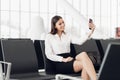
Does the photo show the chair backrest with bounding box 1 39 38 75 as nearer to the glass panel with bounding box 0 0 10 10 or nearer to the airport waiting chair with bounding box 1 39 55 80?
the airport waiting chair with bounding box 1 39 55 80

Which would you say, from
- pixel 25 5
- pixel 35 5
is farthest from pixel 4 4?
pixel 35 5

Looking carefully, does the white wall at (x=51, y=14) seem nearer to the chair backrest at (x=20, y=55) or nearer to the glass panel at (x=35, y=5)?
the glass panel at (x=35, y=5)

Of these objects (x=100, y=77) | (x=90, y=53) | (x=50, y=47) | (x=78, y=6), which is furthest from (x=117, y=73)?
(x=78, y=6)

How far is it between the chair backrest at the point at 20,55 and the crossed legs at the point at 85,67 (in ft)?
1.62

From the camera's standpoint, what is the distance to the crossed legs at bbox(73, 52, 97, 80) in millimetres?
2198

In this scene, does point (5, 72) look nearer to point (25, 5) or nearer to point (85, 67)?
point (85, 67)

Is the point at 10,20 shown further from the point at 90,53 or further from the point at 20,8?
the point at 90,53

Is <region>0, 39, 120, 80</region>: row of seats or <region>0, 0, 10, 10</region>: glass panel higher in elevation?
<region>0, 0, 10, 10</region>: glass panel

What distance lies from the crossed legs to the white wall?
5.20ft

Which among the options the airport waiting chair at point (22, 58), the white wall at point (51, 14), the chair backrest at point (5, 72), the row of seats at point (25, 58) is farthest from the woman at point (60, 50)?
the white wall at point (51, 14)

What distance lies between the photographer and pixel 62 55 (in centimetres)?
317

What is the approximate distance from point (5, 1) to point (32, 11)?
0.51 metres

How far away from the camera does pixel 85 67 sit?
2434 millimetres

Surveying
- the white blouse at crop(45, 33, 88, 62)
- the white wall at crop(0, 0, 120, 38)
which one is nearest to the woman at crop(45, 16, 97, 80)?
the white blouse at crop(45, 33, 88, 62)
